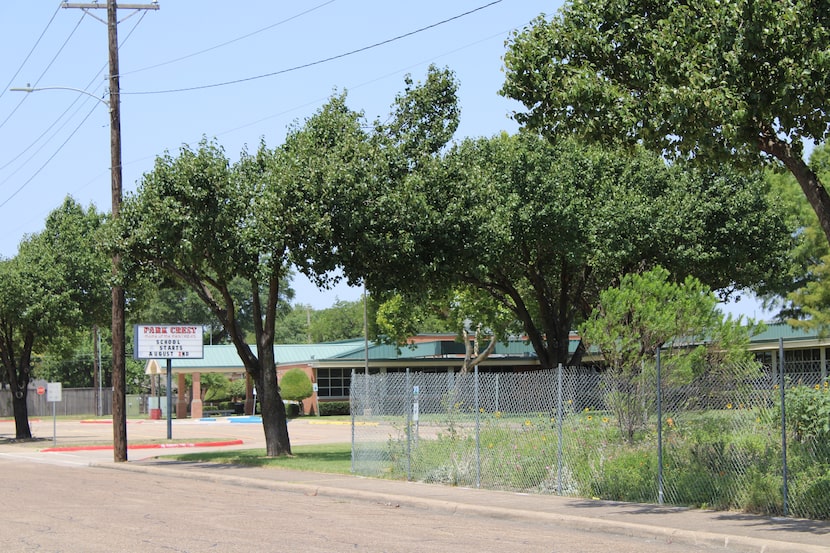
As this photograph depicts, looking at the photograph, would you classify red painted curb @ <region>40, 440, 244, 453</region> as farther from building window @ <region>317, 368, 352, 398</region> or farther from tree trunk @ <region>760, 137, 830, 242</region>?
building window @ <region>317, 368, 352, 398</region>

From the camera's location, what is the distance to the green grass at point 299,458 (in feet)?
76.7

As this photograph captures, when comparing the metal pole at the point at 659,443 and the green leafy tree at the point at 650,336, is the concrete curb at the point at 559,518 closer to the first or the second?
the metal pole at the point at 659,443

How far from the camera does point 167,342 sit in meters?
45.3

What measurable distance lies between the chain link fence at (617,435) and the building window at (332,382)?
4614 cm

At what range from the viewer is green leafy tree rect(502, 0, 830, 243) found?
12.3 metres

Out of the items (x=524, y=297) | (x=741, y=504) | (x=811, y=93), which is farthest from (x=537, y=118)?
(x=524, y=297)

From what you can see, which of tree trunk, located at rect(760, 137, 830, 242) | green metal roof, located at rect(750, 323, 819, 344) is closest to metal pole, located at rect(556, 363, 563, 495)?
tree trunk, located at rect(760, 137, 830, 242)

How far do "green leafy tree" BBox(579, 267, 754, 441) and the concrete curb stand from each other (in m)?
2.83

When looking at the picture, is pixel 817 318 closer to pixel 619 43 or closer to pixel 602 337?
pixel 602 337

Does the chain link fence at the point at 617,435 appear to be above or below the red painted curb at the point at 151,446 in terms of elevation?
above

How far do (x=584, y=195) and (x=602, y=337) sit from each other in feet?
66.4

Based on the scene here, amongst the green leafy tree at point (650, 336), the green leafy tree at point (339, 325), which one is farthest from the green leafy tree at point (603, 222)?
the green leafy tree at point (339, 325)

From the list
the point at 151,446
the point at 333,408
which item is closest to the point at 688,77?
the point at 151,446

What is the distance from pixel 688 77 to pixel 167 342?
1411 inches
